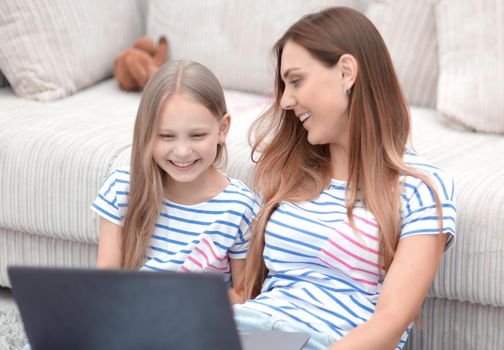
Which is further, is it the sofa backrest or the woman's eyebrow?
the sofa backrest

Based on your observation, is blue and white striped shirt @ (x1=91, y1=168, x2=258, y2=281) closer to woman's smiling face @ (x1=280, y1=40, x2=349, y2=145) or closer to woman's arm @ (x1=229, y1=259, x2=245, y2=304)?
woman's arm @ (x1=229, y1=259, x2=245, y2=304)

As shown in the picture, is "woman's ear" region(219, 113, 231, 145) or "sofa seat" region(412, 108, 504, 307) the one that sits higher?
"woman's ear" region(219, 113, 231, 145)

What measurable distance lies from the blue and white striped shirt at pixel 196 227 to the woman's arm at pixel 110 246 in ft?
0.05

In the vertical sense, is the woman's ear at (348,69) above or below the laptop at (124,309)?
above

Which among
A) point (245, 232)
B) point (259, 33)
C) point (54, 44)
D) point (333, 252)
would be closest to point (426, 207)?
point (333, 252)

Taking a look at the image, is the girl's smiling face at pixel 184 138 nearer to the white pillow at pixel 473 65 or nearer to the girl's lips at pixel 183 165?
the girl's lips at pixel 183 165

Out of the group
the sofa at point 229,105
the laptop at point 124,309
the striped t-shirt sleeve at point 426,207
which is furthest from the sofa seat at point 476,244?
the laptop at point 124,309

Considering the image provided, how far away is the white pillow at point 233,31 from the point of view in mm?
2756

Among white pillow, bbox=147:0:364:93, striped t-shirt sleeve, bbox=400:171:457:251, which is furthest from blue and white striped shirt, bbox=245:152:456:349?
white pillow, bbox=147:0:364:93

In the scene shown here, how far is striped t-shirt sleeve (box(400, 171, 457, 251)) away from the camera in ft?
5.29

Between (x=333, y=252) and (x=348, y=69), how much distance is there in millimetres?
305

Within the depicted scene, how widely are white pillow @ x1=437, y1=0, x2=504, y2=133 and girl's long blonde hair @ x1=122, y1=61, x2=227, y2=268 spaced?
74 centimetres

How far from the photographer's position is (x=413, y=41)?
256 centimetres

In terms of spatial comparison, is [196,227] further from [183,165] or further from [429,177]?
[429,177]
